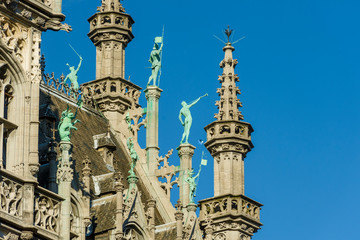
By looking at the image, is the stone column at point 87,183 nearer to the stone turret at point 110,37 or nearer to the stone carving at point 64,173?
the stone carving at point 64,173

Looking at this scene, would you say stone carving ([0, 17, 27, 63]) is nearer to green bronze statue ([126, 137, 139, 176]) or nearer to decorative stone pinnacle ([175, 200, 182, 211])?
green bronze statue ([126, 137, 139, 176])

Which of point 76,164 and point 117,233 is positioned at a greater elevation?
point 76,164

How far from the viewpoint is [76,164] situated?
49.0m

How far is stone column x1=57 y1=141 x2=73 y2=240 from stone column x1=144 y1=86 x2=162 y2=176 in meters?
12.2

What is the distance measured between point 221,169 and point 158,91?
15.2 feet

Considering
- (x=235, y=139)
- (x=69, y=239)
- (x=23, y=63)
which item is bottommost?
(x=69, y=239)

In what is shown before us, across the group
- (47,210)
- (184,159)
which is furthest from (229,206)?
(47,210)

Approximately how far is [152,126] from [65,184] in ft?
45.3

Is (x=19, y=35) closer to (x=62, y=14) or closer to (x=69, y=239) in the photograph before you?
(x=62, y=14)

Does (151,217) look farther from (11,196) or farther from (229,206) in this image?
(11,196)

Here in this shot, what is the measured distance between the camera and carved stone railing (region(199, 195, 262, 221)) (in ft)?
167

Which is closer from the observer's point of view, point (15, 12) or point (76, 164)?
point (15, 12)

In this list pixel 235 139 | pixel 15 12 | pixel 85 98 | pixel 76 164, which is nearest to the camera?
pixel 15 12

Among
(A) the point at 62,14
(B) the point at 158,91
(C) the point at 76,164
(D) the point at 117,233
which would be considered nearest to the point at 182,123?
(B) the point at 158,91
